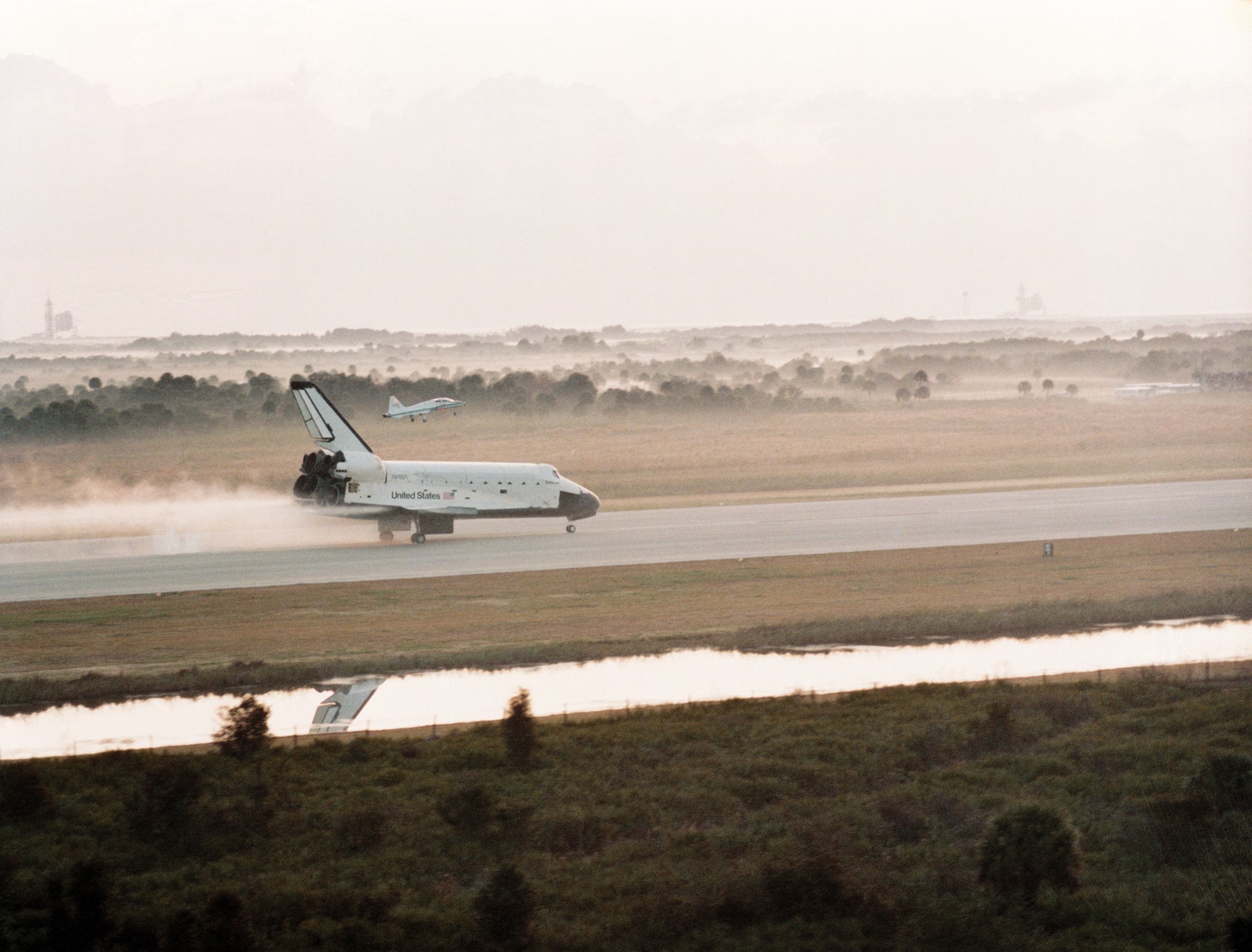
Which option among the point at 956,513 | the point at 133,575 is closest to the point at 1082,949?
the point at 133,575

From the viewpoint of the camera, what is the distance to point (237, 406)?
103m

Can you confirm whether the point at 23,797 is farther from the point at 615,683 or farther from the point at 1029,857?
the point at 1029,857

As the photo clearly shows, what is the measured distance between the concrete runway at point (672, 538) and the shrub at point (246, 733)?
1849 cm

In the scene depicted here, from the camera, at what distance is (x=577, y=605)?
4512 cm

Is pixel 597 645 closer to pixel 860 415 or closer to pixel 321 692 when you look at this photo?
pixel 321 692

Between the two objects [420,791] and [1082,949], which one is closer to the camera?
[1082,949]

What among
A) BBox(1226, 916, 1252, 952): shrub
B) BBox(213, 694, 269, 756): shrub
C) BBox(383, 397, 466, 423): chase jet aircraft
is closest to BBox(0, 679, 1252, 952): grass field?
BBox(1226, 916, 1252, 952): shrub

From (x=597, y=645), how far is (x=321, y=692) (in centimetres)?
894

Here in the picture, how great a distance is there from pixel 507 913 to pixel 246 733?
37.8ft

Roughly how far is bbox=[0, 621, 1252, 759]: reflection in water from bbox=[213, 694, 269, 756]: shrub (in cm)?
152

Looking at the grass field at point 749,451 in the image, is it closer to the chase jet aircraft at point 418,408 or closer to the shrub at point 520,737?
the chase jet aircraft at point 418,408

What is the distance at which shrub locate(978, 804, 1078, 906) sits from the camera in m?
20.7

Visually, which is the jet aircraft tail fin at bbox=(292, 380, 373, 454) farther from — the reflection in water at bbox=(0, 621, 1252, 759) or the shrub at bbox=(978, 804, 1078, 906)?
the shrub at bbox=(978, 804, 1078, 906)

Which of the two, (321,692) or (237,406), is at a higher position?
(237,406)
